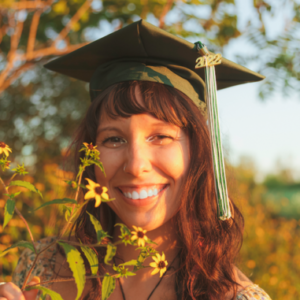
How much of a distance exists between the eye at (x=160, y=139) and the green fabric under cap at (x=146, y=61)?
24cm

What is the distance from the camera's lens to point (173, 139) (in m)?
1.37

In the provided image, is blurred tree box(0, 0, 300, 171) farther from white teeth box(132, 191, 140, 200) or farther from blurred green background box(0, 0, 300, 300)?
white teeth box(132, 191, 140, 200)

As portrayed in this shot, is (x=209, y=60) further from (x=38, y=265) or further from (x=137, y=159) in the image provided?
(x=38, y=265)

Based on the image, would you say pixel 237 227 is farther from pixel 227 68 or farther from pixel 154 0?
pixel 154 0

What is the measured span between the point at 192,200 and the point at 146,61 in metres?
0.72

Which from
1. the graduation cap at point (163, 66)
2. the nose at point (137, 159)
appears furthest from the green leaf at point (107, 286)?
the graduation cap at point (163, 66)

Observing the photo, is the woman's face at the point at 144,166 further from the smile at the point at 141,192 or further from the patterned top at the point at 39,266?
the patterned top at the point at 39,266

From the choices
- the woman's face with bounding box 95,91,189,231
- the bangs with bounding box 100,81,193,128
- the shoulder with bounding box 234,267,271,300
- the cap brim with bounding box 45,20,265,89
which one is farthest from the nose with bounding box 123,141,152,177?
the shoulder with bounding box 234,267,271,300

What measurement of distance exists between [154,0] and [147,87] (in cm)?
147

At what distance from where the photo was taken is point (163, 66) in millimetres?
1408

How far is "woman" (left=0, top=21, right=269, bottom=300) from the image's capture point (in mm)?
1304

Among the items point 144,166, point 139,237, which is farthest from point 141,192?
point 139,237

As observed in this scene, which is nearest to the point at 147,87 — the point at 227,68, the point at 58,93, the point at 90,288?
the point at 227,68

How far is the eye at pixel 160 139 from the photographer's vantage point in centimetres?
134
